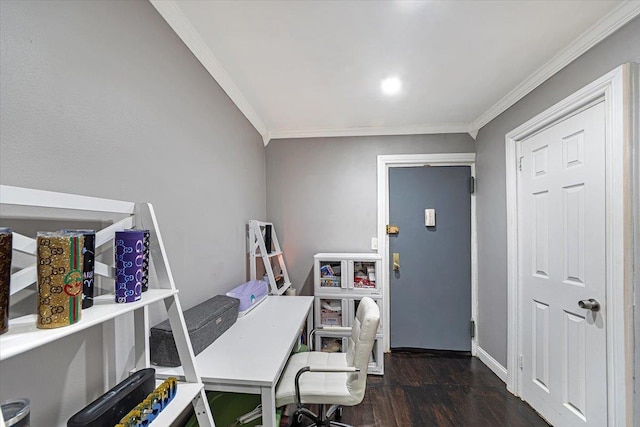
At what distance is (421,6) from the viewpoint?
1328mm

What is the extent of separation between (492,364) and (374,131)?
250 cm

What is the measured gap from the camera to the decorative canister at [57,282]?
60cm

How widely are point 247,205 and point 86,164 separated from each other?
5.14 feet

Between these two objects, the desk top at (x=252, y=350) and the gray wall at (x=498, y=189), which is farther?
the gray wall at (x=498, y=189)

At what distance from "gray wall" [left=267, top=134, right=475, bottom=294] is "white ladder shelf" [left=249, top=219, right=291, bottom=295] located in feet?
0.53

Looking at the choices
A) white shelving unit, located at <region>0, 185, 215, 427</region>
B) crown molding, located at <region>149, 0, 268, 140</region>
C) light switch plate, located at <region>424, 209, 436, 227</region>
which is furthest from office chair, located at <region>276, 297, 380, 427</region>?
crown molding, located at <region>149, 0, 268, 140</region>

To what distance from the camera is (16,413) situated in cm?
59

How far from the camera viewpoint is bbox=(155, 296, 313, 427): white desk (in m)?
1.15

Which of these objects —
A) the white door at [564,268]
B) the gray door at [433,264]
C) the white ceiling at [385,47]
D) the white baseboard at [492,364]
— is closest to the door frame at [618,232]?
the white door at [564,268]

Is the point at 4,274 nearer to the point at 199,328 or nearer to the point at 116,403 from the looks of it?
the point at 116,403

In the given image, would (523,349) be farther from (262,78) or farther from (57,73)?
(57,73)

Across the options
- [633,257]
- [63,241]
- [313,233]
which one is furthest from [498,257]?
[63,241]

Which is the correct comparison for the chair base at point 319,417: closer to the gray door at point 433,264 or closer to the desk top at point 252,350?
the desk top at point 252,350

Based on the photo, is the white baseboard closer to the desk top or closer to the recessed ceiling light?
the desk top
